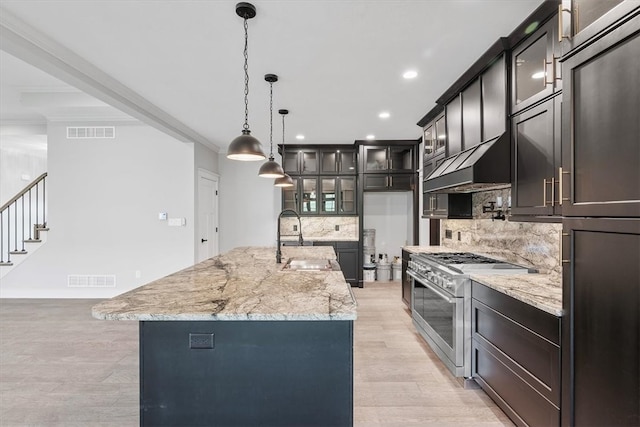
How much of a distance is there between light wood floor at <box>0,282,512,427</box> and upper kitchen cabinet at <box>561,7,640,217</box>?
164 cm

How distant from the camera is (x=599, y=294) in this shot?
133cm

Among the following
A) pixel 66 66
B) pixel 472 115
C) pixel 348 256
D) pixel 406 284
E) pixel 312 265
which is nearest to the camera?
pixel 66 66

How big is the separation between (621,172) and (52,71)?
383cm

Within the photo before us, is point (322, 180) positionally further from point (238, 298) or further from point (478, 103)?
point (238, 298)

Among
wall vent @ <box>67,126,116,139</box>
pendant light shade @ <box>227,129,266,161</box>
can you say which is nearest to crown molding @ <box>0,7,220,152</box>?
wall vent @ <box>67,126,116,139</box>

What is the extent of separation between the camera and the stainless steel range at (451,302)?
2531 millimetres

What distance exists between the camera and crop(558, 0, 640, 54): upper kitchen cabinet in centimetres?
122

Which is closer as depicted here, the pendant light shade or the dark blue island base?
the dark blue island base

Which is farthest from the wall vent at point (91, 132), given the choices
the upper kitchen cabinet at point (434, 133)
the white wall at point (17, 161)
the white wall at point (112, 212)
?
the upper kitchen cabinet at point (434, 133)

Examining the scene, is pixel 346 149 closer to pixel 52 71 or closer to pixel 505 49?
pixel 505 49

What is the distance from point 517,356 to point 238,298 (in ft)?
5.58

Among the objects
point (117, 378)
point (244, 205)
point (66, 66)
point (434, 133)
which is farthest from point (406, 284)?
point (66, 66)

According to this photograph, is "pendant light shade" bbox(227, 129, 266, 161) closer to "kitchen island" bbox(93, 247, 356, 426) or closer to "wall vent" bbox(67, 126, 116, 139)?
"kitchen island" bbox(93, 247, 356, 426)

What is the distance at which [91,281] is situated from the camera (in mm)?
5148
